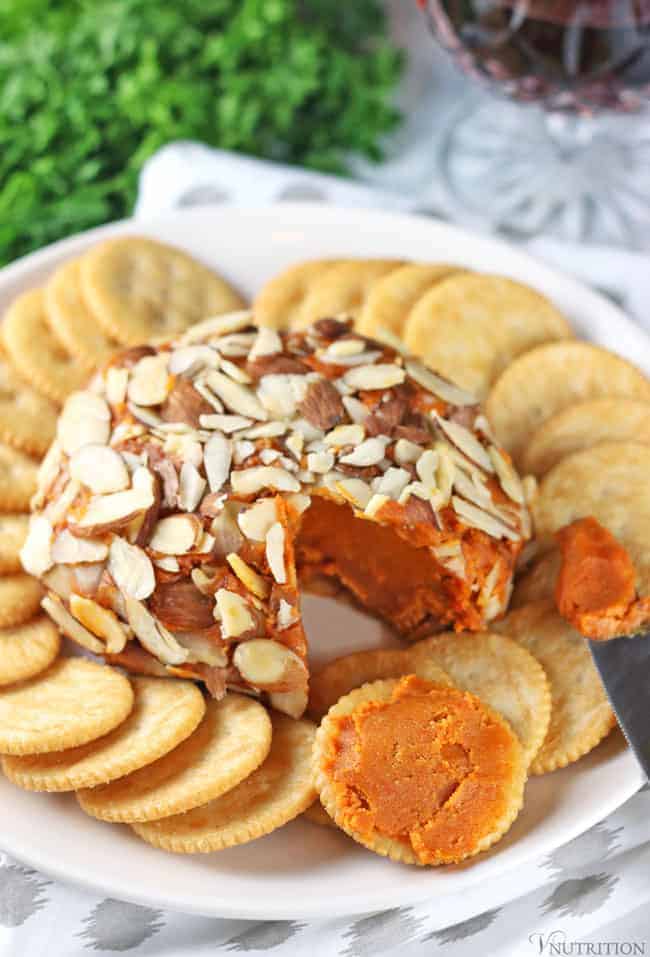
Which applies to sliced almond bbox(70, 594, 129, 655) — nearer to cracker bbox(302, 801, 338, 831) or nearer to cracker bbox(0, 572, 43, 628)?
cracker bbox(0, 572, 43, 628)

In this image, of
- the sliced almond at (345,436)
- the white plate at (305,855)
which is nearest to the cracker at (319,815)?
the white plate at (305,855)

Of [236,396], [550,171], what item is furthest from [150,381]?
[550,171]

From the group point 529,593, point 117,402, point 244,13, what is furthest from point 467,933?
point 244,13

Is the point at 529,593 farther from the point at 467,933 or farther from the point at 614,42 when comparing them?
the point at 614,42

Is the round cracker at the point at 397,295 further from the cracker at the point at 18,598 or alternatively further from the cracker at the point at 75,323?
the cracker at the point at 18,598

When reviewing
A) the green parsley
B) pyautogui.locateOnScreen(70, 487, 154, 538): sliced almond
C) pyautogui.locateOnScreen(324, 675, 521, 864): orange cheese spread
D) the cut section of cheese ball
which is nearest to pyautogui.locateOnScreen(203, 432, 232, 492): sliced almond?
the cut section of cheese ball

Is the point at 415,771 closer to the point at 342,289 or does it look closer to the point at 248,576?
the point at 248,576
